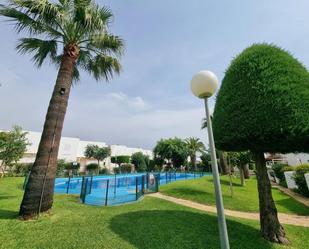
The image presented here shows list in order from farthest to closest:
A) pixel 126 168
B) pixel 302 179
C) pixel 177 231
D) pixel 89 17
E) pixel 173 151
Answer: pixel 173 151 → pixel 126 168 → pixel 302 179 → pixel 89 17 → pixel 177 231

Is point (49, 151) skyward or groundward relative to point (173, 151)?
groundward

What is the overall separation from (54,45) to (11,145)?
19281 mm

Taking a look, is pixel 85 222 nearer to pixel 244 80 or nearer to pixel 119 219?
pixel 119 219

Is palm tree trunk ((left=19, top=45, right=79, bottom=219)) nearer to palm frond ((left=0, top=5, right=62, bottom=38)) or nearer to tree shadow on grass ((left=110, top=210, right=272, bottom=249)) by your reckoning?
palm frond ((left=0, top=5, right=62, bottom=38))

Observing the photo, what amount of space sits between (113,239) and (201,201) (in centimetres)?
817

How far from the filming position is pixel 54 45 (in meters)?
8.84

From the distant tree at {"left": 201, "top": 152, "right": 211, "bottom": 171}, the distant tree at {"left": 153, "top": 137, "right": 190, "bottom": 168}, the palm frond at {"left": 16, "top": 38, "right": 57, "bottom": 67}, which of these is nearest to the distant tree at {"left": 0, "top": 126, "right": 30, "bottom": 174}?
the palm frond at {"left": 16, "top": 38, "right": 57, "bottom": 67}

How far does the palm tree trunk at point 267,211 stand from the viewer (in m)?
6.44

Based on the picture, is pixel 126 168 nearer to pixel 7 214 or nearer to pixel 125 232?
pixel 7 214

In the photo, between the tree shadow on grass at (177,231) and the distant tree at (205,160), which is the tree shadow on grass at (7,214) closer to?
the tree shadow on grass at (177,231)

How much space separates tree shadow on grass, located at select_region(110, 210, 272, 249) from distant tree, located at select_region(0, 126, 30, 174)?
2146cm

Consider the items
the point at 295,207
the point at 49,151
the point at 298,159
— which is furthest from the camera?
the point at 298,159

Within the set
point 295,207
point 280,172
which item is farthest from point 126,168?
point 295,207

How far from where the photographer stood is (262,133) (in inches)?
235
